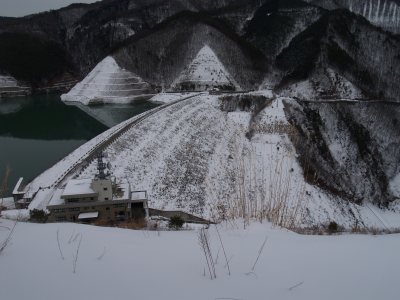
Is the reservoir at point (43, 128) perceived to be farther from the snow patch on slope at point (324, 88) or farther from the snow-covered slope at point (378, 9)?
the snow-covered slope at point (378, 9)

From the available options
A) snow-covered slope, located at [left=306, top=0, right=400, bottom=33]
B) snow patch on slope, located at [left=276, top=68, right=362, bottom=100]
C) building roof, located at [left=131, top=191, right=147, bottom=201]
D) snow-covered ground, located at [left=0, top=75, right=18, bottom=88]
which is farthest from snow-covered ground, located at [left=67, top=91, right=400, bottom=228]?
snow-covered slope, located at [left=306, top=0, right=400, bottom=33]

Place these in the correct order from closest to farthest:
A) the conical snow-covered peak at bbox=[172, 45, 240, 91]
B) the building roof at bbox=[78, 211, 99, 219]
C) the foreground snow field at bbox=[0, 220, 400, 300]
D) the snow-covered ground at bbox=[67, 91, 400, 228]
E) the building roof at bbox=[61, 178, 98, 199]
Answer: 1. the foreground snow field at bbox=[0, 220, 400, 300]
2. the building roof at bbox=[78, 211, 99, 219]
3. the building roof at bbox=[61, 178, 98, 199]
4. the snow-covered ground at bbox=[67, 91, 400, 228]
5. the conical snow-covered peak at bbox=[172, 45, 240, 91]

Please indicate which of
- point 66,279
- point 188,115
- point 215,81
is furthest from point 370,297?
point 215,81

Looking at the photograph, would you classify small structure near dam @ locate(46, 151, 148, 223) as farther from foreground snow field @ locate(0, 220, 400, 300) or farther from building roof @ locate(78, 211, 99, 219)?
foreground snow field @ locate(0, 220, 400, 300)

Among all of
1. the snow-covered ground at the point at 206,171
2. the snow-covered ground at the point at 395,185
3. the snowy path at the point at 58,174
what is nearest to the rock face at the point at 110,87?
the snow-covered ground at the point at 206,171

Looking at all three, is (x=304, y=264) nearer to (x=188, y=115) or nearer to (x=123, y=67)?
(x=188, y=115)

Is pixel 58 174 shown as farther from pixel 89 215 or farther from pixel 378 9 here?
pixel 378 9
